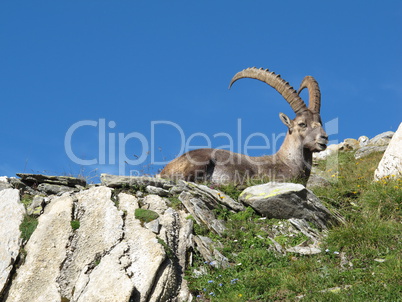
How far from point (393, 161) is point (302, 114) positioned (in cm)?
293

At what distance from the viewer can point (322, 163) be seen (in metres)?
21.4

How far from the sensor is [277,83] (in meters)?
15.6

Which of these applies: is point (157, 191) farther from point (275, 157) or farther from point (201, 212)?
point (275, 157)

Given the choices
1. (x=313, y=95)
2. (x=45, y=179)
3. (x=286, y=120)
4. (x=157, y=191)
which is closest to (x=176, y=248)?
(x=157, y=191)

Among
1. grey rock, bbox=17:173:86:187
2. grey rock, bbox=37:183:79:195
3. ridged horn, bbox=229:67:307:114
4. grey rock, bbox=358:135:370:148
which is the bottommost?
grey rock, bbox=37:183:79:195

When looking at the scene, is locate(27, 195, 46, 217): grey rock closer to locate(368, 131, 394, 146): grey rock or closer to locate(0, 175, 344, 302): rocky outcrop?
locate(0, 175, 344, 302): rocky outcrop

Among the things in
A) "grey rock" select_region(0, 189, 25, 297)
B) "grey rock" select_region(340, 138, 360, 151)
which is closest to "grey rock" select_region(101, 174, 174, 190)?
"grey rock" select_region(0, 189, 25, 297)

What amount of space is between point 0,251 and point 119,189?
9.52 feet

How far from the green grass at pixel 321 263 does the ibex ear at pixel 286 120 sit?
4.42 meters

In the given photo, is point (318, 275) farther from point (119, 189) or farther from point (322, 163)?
point (322, 163)

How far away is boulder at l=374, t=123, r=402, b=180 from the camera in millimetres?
13844

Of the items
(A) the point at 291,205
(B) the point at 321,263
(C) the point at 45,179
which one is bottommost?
(B) the point at 321,263

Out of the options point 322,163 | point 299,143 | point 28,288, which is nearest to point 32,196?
point 28,288

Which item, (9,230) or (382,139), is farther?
(382,139)
